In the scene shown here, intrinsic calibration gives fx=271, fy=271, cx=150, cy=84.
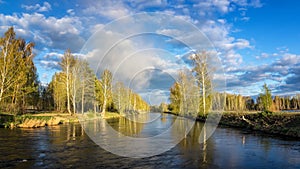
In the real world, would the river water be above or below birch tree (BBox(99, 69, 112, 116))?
below

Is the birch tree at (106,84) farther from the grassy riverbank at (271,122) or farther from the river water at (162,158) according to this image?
the river water at (162,158)

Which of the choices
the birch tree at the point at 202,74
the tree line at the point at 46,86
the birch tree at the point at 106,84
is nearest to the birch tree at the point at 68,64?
the tree line at the point at 46,86

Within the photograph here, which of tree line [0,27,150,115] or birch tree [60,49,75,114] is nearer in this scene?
tree line [0,27,150,115]

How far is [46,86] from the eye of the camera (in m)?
78.6

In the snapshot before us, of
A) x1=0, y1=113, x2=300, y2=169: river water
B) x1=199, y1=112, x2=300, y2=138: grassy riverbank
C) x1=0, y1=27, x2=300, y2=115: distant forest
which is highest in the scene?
x1=0, y1=27, x2=300, y2=115: distant forest

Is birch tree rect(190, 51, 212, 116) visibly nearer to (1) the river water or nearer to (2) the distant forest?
(2) the distant forest

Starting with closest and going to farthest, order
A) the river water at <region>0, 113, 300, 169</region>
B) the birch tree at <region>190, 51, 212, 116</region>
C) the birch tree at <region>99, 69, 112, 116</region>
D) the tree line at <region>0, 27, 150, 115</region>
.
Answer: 1. the river water at <region>0, 113, 300, 169</region>
2. the tree line at <region>0, 27, 150, 115</region>
3. the birch tree at <region>190, 51, 212, 116</region>
4. the birch tree at <region>99, 69, 112, 116</region>

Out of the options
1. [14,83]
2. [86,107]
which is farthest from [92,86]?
[14,83]

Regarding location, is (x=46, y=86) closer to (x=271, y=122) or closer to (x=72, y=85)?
(x=72, y=85)

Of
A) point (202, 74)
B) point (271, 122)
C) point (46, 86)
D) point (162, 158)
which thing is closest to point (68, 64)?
point (202, 74)

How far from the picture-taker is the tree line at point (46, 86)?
3503 centimetres

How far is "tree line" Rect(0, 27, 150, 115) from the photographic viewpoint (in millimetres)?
35031

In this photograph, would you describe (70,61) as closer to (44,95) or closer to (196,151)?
(44,95)

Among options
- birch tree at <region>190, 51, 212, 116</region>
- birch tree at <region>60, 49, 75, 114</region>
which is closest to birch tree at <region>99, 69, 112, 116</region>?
birch tree at <region>60, 49, 75, 114</region>
